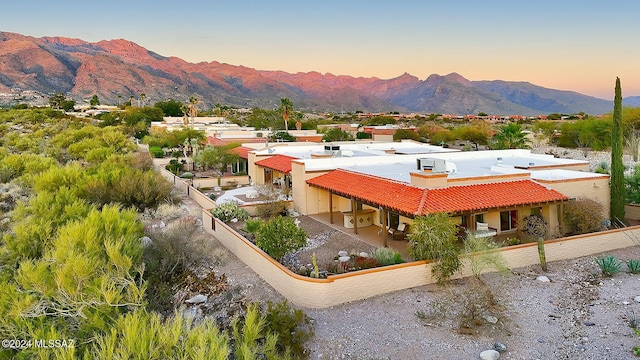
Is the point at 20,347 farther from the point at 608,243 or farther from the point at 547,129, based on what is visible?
the point at 547,129

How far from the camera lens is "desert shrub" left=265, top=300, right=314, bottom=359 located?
11.4 m

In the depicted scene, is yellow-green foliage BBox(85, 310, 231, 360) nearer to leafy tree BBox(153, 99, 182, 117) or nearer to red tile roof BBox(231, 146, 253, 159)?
red tile roof BBox(231, 146, 253, 159)

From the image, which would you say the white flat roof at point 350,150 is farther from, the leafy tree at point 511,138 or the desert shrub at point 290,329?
the desert shrub at point 290,329

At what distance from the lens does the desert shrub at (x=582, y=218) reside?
20.7 meters

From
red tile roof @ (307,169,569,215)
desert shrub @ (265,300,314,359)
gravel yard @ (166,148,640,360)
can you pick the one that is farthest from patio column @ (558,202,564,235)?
desert shrub @ (265,300,314,359)

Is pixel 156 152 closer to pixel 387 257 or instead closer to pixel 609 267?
pixel 387 257

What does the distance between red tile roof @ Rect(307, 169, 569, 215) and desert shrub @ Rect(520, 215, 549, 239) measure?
1109 millimetres

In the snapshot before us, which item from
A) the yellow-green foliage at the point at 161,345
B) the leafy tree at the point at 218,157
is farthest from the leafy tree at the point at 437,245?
the leafy tree at the point at 218,157

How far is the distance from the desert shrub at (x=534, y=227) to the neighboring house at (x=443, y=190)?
370mm

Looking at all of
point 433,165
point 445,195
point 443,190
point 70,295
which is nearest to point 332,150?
point 433,165

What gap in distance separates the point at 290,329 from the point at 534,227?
42.7ft

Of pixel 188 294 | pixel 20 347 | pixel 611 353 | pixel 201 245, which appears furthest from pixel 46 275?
pixel 611 353

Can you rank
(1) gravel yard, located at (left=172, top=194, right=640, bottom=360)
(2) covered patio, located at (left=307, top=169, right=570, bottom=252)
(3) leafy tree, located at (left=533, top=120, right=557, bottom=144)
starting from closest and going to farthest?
(1) gravel yard, located at (left=172, top=194, right=640, bottom=360) < (2) covered patio, located at (left=307, top=169, right=570, bottom=252) < (3) leafy tree, located at (left=533, top=120, right=557, bottom=144)

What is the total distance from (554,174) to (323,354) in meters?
17.5
